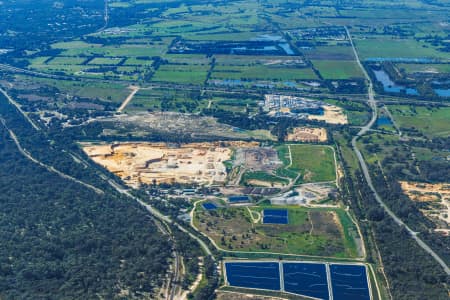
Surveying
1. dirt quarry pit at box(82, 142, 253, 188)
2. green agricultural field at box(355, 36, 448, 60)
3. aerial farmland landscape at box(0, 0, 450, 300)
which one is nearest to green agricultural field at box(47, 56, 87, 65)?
aerial farmland landscape at box(0, 0, 450, 300)

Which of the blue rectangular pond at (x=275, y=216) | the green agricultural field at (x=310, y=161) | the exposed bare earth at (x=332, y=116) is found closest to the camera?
the blue rectangular pond at (x=275, y=216)

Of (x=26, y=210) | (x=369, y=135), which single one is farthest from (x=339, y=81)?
(x=26, y=210)

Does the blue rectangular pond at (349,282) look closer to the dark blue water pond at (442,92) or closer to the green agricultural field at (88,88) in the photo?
the green agricultural field at (88,88)

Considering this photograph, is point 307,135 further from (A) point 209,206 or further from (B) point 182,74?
(B) point 182,74

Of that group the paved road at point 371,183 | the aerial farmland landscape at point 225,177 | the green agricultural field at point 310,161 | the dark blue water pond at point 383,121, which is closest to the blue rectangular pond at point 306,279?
the aerial farmland landscape at point 225,177

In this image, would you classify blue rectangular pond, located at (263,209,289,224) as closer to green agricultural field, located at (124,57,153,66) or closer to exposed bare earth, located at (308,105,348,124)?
exposed bare earth, located at (308,105,348,124)

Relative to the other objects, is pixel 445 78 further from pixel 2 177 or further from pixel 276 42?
pixel 2 177

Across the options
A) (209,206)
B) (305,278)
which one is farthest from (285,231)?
(209,206)

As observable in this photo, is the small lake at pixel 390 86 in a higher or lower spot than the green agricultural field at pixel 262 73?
lower
